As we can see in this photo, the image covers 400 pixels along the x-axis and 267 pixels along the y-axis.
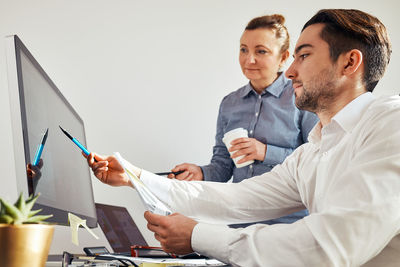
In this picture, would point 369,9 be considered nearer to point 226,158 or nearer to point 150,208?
point 226,158

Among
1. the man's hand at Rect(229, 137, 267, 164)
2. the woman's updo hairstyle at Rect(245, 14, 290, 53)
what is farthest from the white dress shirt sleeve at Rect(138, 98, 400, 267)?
the woman's updo hairstyle at Rect(245, 14, 290, 53)

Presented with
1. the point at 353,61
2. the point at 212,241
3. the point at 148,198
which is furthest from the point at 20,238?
the point at 353,61

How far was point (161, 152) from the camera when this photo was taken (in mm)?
2176

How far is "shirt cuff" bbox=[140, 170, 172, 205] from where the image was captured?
1326 millimetres

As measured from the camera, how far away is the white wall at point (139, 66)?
2.02 meters

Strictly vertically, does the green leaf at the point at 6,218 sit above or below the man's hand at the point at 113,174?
above

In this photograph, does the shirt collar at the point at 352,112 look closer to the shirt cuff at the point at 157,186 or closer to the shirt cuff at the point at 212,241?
the shirt cuff at the point at 212,241

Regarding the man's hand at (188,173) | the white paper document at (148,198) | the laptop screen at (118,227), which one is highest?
the white paper document at (148,198)

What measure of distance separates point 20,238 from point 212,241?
48cm

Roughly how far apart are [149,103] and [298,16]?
97cm

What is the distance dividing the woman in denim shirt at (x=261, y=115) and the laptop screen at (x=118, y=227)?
1.09 feet

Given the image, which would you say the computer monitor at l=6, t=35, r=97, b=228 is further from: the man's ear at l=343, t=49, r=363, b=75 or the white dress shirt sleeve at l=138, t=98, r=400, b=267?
the man's ear at l=343, t=49, r=363, b=75

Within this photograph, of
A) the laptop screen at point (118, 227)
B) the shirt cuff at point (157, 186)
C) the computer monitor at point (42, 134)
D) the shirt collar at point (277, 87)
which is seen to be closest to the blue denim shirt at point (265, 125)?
the shirt collar at point (277, 87)

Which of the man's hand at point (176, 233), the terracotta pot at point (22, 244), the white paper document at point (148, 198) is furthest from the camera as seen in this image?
the white paper document at point (148, 198)
